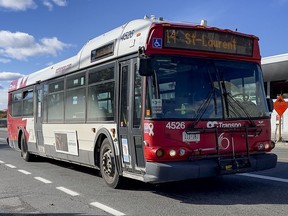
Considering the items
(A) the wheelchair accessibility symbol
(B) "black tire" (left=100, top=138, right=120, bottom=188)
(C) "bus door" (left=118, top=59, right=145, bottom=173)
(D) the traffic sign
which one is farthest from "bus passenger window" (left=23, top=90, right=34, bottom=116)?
(D) the traffic sign

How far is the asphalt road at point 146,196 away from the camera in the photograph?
636 cm

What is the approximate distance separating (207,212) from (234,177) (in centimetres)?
342

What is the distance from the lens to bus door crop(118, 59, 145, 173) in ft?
23.6

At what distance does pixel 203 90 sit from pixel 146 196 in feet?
7.06

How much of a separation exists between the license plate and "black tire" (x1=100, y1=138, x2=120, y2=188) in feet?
5.65

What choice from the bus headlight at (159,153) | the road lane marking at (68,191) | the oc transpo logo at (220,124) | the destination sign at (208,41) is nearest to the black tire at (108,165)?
the road lane marking at (68,191)

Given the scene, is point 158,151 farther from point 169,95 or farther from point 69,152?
point 69,152

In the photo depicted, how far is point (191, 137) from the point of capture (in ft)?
22.8

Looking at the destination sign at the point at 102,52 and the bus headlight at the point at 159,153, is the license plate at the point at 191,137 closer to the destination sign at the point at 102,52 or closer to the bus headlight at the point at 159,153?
the bus headlight at the point at 159,153

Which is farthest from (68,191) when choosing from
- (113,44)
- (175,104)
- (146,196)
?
(113,44)

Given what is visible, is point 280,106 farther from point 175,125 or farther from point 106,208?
point 106,208

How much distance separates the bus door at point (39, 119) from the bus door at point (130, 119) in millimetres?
5364

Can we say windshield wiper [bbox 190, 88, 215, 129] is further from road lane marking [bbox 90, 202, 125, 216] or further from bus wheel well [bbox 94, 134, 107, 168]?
bus wheel well [bbox 94, 134, 107, 168]

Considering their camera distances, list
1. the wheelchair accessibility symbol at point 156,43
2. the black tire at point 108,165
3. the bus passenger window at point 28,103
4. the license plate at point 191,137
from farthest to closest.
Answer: the bus passenger window at point 28,103, the black tire at point 108,165, the wheelchair accessibility symbol at point 156,43, the license plate at point 191,137
